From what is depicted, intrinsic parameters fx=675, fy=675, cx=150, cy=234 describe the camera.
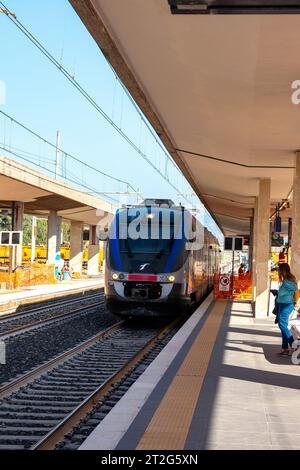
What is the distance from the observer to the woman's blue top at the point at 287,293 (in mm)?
10121

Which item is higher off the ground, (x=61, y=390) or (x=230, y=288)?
(x=230, y=288)

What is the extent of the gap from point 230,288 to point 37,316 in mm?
9647

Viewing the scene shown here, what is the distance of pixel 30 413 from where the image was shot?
25.3ft

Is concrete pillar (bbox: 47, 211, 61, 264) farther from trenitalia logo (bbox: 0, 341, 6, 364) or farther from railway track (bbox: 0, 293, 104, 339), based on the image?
trenitalia logo (bbox: 0, 341, 6, 364)

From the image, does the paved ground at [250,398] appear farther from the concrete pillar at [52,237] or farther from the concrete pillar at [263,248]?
the concrete pillar at [52,237]

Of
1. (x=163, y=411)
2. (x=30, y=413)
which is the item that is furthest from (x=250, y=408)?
(x=30, y=413)

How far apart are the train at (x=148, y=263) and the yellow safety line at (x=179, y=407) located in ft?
14.3

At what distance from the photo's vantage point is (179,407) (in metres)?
6.72

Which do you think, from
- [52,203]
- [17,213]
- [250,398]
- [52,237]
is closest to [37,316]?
[250,398]

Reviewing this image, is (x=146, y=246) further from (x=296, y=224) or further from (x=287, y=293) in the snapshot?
(x=287, y=293)

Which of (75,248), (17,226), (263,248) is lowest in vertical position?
(263,248)

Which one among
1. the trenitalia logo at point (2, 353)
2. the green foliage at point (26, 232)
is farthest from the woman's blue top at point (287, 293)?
the green foliage at point (26, 232)

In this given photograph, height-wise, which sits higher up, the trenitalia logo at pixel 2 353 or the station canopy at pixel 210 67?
the station canopy at pixel 210 67
